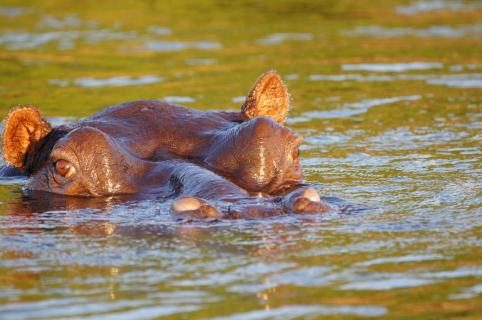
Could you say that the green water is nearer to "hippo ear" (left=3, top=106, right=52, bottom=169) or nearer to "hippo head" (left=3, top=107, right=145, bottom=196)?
"hippo head" (left=3, top=107, right=145, bottom=196)

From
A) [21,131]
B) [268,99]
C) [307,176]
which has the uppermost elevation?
[268,99]

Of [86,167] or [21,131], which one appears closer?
[86,167]

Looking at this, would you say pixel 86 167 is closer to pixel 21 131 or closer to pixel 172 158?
pixel 172 158

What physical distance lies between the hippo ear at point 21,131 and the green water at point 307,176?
0.28 meters

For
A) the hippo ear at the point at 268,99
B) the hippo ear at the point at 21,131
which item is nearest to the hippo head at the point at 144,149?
the hippo ear at the point at 21,131

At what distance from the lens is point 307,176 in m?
7.54

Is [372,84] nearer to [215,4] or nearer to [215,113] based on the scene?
[215,113]

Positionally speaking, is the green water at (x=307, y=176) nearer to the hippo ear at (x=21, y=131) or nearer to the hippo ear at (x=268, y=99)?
the hippo ear at (x=21, y=131)

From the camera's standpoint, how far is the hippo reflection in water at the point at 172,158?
545cm

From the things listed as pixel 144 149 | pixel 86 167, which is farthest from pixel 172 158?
pixel 86 167

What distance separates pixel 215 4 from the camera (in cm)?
1850

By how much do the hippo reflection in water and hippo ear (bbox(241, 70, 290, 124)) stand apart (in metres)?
0.28

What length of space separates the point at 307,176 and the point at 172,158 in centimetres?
145

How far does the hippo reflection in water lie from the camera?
5.45 metres
